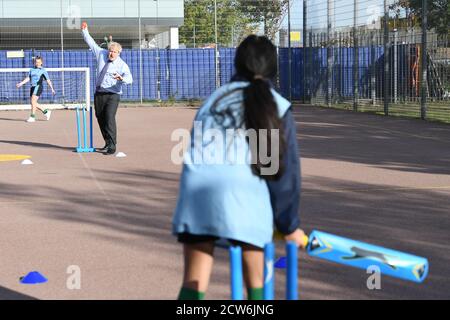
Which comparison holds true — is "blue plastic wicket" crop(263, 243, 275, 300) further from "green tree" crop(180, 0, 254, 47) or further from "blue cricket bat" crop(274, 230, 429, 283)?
"green tree" crop(180, 0, 254, 47)

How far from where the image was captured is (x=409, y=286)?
260 inches

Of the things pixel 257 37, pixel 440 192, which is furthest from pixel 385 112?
pixel 257 37

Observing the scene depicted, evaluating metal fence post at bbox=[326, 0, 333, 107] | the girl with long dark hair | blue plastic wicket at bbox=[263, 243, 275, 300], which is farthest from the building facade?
blue plastic wicket at bbox=[263, 243, 275, 300]

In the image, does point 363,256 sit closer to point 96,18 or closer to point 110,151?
point 110,151

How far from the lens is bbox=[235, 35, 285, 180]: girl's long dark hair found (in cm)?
427

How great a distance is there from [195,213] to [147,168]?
9689mm

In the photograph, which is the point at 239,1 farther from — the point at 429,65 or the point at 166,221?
the point at 166,221

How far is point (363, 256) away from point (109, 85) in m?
12.0

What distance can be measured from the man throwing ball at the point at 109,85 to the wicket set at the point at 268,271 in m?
11.7

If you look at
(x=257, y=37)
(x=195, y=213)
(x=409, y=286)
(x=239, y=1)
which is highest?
(x=239, y=1)

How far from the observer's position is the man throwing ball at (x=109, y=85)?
1588 centimetres

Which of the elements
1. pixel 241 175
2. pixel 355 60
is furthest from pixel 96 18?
pixel 241 175
